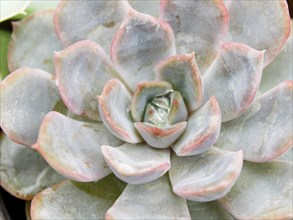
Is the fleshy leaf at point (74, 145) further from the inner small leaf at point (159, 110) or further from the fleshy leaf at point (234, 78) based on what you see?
the fleshy leaf at point (234, 78)

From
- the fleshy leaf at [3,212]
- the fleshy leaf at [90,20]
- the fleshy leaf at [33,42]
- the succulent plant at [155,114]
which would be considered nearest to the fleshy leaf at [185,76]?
the succulent plant at [155,114]

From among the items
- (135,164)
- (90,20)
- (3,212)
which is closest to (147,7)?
(90,20)

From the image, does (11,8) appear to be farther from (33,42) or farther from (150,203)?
(150,203)

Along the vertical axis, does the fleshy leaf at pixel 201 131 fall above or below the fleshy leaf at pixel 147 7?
below

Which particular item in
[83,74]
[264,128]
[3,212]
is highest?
[83,74]

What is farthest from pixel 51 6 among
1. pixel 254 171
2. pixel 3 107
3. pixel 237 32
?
pixel 254 171
